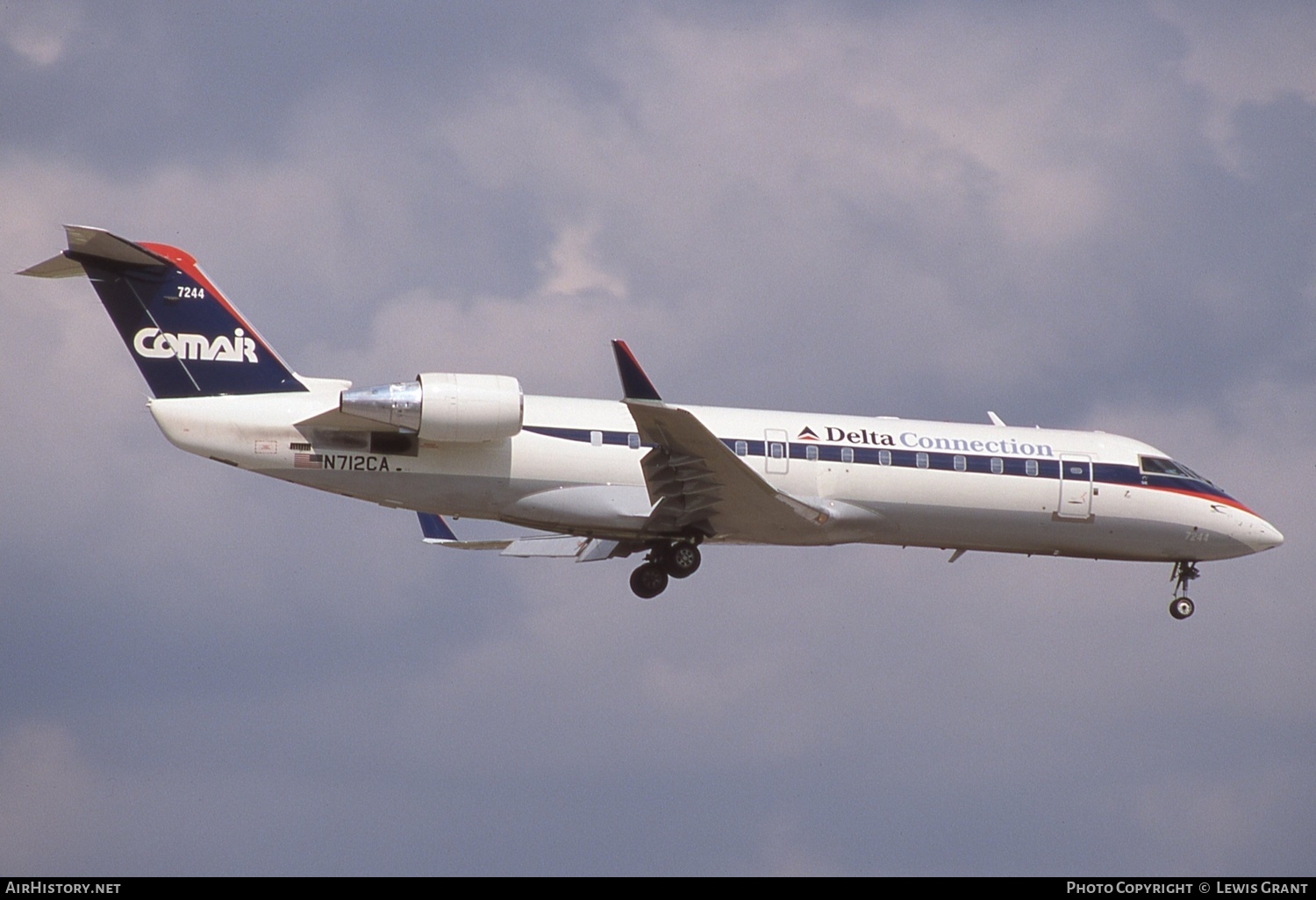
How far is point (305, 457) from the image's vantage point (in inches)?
1026

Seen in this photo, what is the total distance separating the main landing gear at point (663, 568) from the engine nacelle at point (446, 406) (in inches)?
156

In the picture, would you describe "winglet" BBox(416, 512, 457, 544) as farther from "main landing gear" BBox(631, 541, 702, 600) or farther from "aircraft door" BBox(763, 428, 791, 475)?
"aircraft door" BBox(763, 428, 791, 475)

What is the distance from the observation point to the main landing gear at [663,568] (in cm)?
2864

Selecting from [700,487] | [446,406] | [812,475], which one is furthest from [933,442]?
[446,406]

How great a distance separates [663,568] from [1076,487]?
7802 mm

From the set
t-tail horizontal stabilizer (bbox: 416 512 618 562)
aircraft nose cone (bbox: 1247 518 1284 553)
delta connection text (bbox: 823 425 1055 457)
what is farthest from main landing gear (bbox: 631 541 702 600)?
aircraft nose cone (bbox: 1247 518 1284 553)

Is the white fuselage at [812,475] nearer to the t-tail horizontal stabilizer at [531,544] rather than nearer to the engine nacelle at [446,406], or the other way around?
the engine nacelle at [446,406]

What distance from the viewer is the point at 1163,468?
30781 millimetres

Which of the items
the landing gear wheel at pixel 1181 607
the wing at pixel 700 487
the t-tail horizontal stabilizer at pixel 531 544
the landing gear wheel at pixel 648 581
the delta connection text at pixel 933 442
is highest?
the delta connection text at pixel 933 442

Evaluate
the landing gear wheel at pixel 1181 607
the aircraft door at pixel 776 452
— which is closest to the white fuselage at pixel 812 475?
the aircraft door at pixel 776 452

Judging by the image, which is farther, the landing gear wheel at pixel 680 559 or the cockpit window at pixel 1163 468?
the cockpit window at pixel 1163 468

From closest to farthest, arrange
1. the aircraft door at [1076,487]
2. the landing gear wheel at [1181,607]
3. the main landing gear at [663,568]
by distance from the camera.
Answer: the main landing gear at [663,568], the aircraft door at [1076,487], the landing gear wheel at [1181,607]

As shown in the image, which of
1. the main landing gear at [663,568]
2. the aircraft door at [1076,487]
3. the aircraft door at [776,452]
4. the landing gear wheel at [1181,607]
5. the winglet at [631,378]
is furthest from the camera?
the landing gear wheel at [1181,607]

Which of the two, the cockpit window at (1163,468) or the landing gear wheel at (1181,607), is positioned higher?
the cockpit window at (1163,468)
